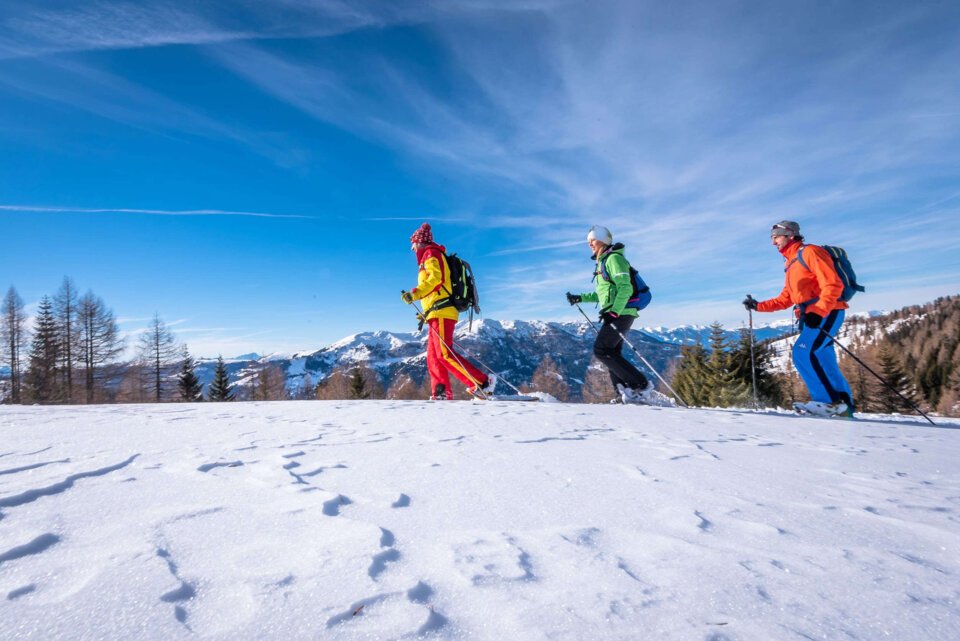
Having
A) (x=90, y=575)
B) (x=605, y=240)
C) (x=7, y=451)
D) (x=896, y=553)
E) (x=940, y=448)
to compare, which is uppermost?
(x=605, y=240)

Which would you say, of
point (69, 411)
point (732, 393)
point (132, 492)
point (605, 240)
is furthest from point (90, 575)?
point (732, 393)

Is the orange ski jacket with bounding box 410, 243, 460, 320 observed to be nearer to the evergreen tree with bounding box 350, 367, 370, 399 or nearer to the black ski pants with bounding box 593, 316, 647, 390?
the black ski pants with bounding box 593, 316, 647, 390

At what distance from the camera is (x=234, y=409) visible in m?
4.84

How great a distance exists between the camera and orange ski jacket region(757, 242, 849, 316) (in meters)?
4.93

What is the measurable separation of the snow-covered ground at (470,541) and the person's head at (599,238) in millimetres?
3942

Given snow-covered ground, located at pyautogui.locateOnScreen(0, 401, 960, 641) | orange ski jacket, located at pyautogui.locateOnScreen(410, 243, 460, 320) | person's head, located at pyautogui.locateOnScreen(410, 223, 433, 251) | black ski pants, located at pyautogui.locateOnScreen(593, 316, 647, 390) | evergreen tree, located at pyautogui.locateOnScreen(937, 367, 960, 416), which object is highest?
person's head, located at pyautogui.locateOnScreen(410, 223, 433, 251)

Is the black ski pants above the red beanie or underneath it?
underneath

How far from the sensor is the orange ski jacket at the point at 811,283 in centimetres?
493

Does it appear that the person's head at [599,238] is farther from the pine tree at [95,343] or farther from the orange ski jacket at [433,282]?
the pine tree at [95,343]

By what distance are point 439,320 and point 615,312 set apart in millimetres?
2659

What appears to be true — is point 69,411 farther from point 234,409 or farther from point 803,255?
point 803,255

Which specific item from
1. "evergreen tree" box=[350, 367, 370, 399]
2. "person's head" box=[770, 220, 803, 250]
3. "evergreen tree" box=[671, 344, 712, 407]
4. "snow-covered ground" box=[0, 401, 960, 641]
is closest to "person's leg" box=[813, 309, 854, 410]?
"person's head" box=[770, 220, 803, 250]

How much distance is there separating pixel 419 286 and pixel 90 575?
211 inches

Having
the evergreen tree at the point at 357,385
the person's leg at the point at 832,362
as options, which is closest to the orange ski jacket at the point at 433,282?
the person's leg at the point at 832,362
